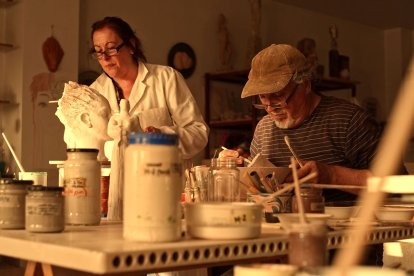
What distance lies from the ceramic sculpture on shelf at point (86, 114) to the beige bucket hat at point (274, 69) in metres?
0.68

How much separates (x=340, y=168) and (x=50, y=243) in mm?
1221

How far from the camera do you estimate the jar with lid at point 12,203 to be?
1.33 meters

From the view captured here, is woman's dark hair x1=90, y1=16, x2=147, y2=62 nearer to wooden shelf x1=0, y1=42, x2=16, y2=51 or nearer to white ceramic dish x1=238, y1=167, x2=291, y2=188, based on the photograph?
white ceramic dish x1=238, y1=167, x2=291, y2=188

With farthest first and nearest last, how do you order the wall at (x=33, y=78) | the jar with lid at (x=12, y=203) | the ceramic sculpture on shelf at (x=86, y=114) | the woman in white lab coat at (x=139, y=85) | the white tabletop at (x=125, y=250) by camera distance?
the wall at (x=33, y=78), the woman in white lab coat at (x=139, y=85), the ceramic sculpture on shelf at (x=86, y=114), the jar with lid at (x=12, y=203), the white tabletop at (x=125, y=250)

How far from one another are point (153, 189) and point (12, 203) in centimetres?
43

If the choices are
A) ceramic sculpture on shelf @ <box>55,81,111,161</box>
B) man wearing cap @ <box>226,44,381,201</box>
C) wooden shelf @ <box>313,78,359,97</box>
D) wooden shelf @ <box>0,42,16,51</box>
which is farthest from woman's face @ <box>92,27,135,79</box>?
wooden shelf @ <box>313,78,359,97</box>

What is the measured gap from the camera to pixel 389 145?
20.8 inches

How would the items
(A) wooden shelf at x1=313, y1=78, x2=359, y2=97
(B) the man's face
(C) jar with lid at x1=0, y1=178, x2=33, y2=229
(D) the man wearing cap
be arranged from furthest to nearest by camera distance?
(A) wooden shelf at x1=313, y1=78, x2=359, y2=97 < (B) the man's face < (D) the man wearing cap < (C) jar with lid at x1=0, y1=178, x2=33, y2=229

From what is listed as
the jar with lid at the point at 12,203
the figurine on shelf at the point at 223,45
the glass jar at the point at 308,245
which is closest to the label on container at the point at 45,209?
the jar with lid at the point at 12,203

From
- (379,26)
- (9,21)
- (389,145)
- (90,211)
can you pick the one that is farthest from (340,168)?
(379,26)

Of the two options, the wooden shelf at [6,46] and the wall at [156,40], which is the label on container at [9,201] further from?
the wooden shelf at [6,46]

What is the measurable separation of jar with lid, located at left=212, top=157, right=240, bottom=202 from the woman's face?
1.05 metres

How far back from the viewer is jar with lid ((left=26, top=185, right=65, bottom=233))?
4.03 ft

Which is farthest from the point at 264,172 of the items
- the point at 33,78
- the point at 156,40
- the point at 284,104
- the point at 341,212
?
the point at 156,40
